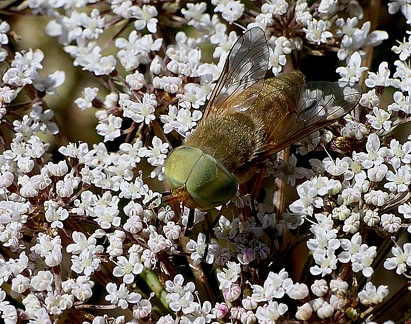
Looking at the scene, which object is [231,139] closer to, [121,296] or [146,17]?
[121,296]

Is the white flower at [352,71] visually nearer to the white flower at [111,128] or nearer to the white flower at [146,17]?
the white flower at [146,17]

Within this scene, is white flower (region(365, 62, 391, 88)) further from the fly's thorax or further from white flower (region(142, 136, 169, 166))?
white flower (region(142, 136, 169, 166))

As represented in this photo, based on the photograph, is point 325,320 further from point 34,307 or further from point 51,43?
point 51,43

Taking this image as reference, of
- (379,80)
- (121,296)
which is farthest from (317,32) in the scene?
(121,296)

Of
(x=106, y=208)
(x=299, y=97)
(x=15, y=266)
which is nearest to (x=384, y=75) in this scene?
(x=299, y=97)

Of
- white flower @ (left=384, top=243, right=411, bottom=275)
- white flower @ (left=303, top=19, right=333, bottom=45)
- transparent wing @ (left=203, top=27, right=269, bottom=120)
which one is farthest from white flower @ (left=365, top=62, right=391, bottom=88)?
white flower @ (left=384, top=243, right=411, bottom=275)

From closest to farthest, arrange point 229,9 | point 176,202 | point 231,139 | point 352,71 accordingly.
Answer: point 231,139
point 176,202
point 352,71
point 229,9

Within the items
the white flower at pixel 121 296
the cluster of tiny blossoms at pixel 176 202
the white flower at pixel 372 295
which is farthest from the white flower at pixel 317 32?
the white flower at pixel 121 296
